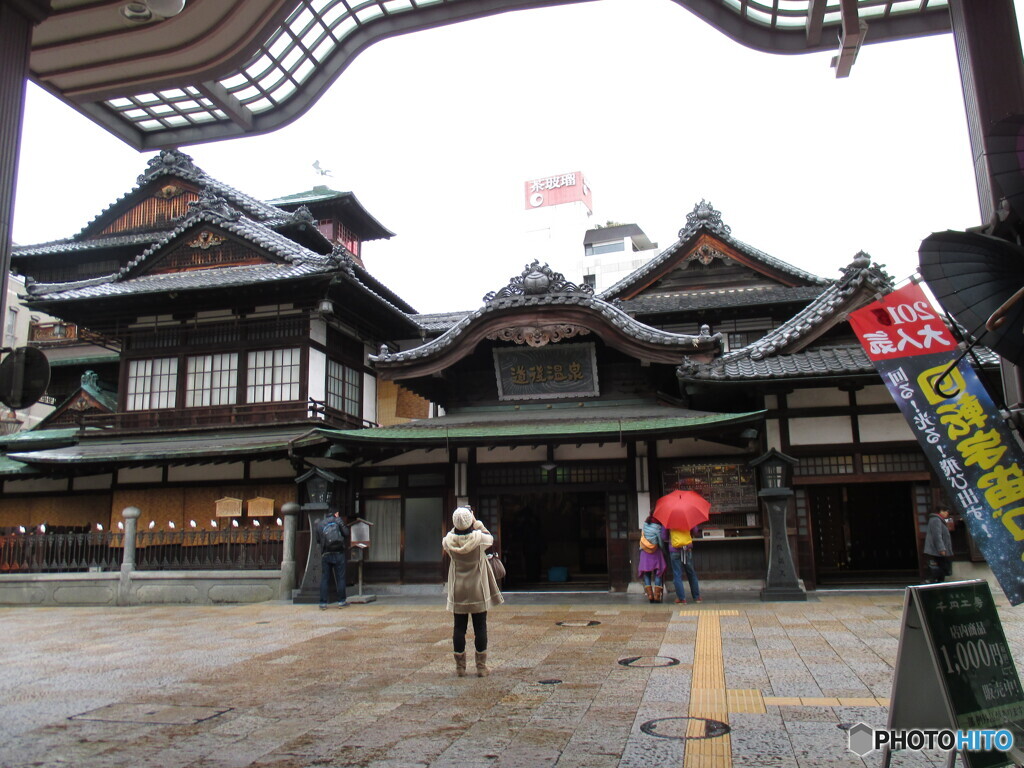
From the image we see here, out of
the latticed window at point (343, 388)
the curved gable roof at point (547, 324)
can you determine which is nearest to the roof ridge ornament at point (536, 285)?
the curved gable roof at point (547, 324)

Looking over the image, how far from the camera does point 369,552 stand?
778 inches

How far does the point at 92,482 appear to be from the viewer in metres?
23.8

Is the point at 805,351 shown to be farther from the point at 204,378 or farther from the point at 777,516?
the point at 204,378

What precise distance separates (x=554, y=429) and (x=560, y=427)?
223mm

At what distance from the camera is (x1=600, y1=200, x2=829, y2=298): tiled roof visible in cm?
2333

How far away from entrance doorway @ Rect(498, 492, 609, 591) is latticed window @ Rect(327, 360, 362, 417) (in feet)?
20.1

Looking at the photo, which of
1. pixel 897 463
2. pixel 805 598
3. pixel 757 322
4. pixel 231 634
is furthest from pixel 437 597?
pixel 757 322

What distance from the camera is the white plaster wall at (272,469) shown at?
21.2 metres

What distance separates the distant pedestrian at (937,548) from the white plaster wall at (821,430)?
273cm

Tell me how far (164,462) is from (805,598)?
15801 millimetres

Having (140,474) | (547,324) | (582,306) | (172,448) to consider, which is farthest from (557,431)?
(140,474)

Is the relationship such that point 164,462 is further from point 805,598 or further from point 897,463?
point 897,463

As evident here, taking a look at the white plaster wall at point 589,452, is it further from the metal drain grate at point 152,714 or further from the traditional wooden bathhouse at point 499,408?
the metal drain grate at point 152,714

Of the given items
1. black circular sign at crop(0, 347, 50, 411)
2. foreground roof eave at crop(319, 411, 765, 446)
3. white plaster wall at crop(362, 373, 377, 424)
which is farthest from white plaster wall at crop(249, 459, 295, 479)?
black circular sign at crop(0, 347, 50, 411)
